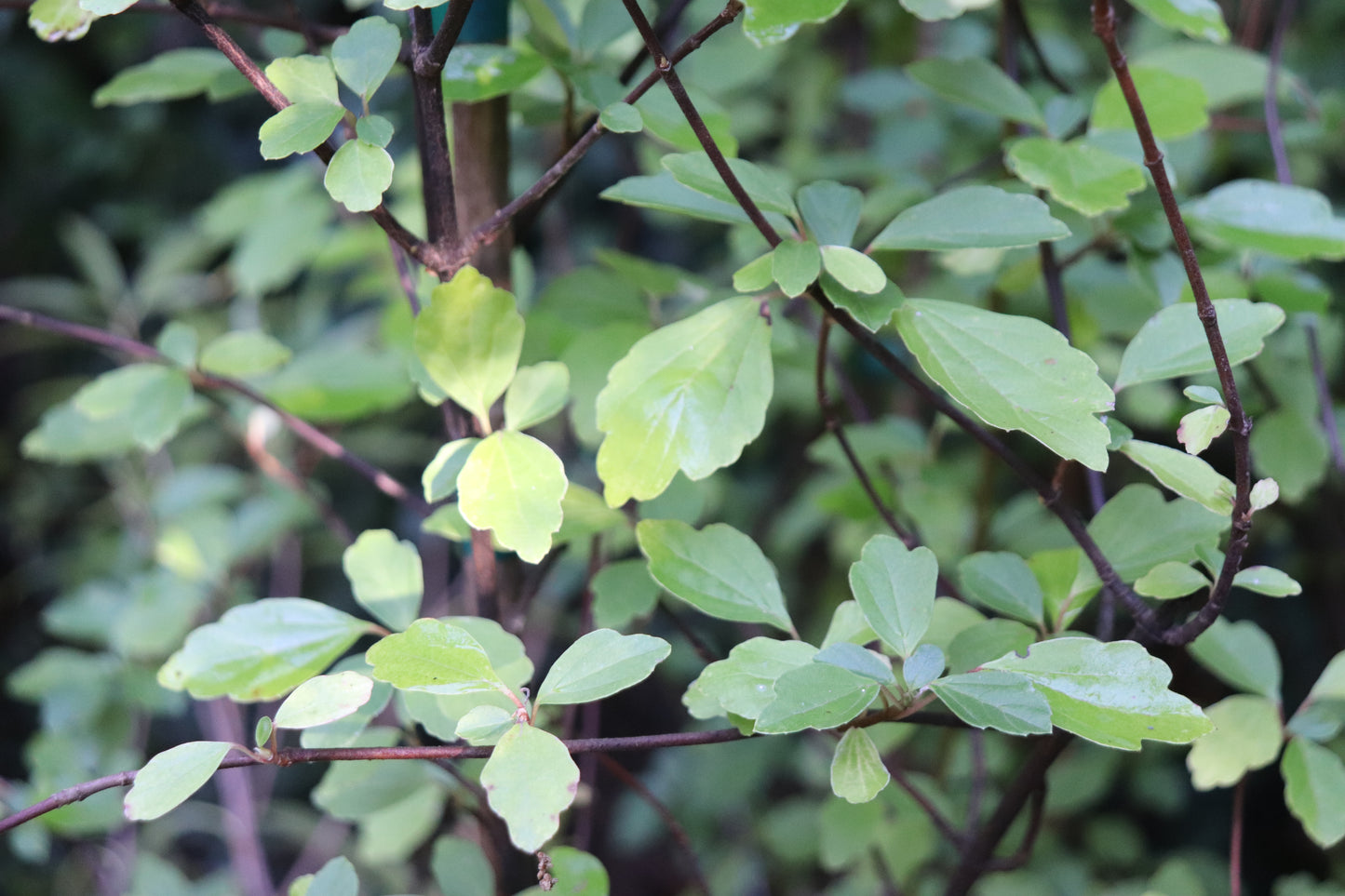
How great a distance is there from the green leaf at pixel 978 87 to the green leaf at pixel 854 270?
0.88 ft

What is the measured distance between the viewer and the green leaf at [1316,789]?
0.58m

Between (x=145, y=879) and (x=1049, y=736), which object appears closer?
(x=1049, y=736)

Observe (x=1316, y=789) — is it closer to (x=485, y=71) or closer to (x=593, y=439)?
(x=593, y=439)

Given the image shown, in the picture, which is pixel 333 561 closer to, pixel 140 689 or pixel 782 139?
pixel 140 689

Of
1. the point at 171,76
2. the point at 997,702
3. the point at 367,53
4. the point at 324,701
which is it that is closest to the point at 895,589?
the point at 997,702

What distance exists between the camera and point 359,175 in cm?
48

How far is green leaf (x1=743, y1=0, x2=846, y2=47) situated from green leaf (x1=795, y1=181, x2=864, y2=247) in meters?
0.10

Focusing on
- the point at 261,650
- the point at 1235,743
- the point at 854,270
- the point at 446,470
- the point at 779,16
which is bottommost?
the point at 1235,743

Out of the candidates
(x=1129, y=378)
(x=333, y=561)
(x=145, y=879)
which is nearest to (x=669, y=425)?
(x=1129, y=378)

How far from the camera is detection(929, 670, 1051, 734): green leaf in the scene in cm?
42

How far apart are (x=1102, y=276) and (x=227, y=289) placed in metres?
1.59

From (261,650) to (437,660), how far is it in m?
0.19

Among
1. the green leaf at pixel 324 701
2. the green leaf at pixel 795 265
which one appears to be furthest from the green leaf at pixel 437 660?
the green leaf at pixel 795 265

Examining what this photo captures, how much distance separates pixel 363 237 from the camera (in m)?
1.32
